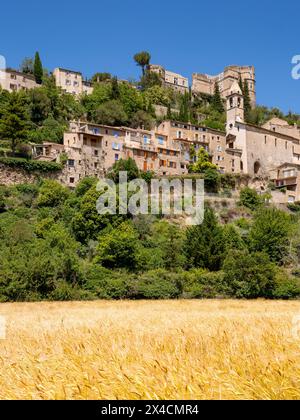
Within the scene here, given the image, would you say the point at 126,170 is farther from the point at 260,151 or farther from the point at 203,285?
the point at 260,151

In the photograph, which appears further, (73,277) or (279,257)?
(279,257)

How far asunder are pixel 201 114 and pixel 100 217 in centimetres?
6563

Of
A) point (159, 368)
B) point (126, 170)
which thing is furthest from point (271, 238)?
point (159, 368)

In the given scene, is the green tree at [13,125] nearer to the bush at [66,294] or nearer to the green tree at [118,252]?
the green tree at [118,252]

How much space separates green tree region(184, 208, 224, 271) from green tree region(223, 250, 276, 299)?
187 inches

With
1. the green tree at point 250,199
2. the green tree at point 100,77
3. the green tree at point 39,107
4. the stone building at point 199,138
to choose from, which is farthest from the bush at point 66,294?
the green tree at point 100,77

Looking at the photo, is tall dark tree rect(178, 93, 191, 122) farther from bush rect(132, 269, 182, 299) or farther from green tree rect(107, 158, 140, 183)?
bush rect(132, 269, 182, 299)

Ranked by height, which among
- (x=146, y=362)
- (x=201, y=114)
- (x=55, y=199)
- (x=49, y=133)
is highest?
(x=201, y=114)

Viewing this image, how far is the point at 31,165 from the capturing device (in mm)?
63469

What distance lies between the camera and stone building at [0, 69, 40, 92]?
294 ft

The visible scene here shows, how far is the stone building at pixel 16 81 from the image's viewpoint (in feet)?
294

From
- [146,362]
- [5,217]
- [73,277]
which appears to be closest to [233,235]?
[73,277]

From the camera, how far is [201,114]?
110000mm
